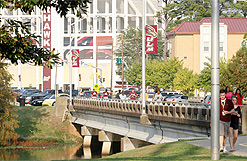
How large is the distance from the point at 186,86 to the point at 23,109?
910 inches

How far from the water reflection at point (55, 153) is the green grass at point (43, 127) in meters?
3.33

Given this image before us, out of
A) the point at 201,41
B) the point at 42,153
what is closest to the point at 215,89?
the point at 42,153

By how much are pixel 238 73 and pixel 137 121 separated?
1573 centimetres

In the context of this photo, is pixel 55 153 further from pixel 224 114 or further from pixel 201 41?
pixel 201 41

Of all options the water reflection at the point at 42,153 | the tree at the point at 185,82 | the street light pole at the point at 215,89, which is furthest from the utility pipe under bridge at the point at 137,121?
the tree at the point at 185,82

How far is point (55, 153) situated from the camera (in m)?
49.5

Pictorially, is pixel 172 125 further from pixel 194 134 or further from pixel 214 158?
pixel 214 158

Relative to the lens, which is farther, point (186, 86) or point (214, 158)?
point (186, 86)

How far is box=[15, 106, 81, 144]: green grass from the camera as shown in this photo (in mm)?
57969

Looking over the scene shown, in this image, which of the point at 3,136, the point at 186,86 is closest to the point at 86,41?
the point at 186,86

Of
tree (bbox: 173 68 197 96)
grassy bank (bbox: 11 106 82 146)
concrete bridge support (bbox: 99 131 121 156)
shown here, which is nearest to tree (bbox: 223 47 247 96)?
concrete bridge support (bbox: 99 131 121 156)

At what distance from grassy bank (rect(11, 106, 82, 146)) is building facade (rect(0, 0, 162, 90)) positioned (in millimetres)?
53416

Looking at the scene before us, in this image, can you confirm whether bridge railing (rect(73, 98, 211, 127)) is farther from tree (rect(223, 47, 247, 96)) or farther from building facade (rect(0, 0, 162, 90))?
building facade (rect(0, 0, 162, 90))

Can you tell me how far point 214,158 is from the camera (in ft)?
48.8
